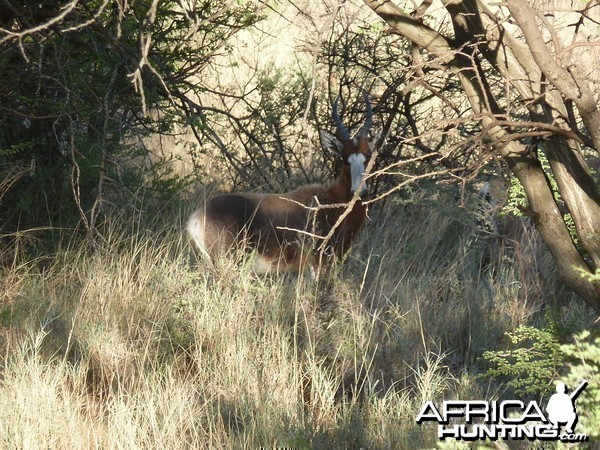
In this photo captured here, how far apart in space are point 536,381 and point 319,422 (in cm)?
105

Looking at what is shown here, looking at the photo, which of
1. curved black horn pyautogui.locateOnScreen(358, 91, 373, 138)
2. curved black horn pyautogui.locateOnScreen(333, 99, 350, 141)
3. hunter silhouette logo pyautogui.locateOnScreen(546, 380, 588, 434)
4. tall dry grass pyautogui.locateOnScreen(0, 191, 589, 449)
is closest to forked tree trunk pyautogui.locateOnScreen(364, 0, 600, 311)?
hunter silhouette logo pyautogui.locateOnScreen(546, 380, 588, 434)

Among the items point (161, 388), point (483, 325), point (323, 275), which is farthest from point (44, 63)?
point (483, 325)

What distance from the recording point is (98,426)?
4.32 meters

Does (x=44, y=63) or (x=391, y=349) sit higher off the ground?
(x=44, y=63)

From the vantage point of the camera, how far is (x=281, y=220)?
7484 mm

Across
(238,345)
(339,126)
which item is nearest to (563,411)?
(238,345)

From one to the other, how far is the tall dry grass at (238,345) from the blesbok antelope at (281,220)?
24 centimetres

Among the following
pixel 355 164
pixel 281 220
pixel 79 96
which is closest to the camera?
pixel 79 96

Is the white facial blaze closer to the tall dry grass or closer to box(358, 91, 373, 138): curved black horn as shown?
box(358, 91, 373, 138): curved black horn

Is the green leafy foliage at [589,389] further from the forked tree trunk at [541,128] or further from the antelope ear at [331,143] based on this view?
the antelope ear at [331,143]

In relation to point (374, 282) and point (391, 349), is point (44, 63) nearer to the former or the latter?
point (374, 282)

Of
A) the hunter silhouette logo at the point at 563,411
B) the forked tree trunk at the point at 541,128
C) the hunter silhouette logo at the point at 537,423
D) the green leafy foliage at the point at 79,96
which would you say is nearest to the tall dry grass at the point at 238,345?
the hunter silhouette logo at the point at 537,423

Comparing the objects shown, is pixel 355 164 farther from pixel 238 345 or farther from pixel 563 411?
pixel 563 411

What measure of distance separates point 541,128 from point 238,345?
216 cm
